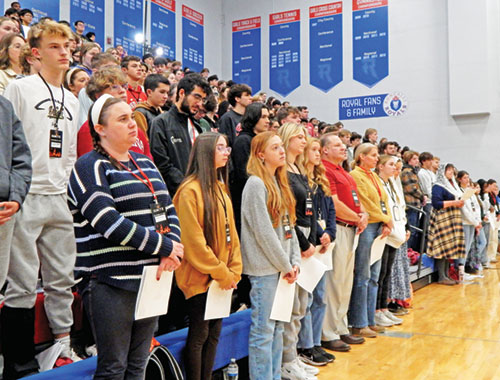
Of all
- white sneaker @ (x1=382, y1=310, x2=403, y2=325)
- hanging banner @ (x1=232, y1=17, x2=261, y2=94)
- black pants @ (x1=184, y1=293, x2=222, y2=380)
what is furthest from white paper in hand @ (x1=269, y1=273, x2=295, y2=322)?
hanging banner @ (x1=232, y1=17, x2=261, y2=94)

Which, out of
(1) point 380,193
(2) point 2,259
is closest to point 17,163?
(2) point 2,259

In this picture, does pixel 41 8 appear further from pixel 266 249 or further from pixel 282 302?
pixel 282 302

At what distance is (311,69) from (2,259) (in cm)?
1143

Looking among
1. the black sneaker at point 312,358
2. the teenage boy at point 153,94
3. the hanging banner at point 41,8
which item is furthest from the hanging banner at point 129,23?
the black sneaker at point 312,358

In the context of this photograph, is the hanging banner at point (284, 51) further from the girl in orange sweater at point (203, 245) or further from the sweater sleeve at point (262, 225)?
the girl in orange sweater at point (203, 245)

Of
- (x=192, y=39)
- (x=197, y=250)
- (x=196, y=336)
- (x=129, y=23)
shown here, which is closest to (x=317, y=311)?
(x=196, y=336)

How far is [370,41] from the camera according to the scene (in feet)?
38.6

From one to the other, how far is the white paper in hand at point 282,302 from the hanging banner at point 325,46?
10037 mm

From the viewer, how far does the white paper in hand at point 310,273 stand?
3.11 m

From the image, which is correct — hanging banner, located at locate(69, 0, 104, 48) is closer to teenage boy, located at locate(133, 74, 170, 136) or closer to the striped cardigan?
teenage boy, located at locate(133, 74, 170, 136)

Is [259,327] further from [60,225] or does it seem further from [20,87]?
[20,87]

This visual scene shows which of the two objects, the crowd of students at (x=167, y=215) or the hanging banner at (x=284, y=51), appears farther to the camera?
the hanging banner at (x=284, y=51)

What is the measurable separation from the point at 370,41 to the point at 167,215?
1088 cm

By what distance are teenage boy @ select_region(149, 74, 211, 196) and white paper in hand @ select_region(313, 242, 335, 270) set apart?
1.09 m
